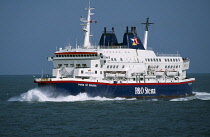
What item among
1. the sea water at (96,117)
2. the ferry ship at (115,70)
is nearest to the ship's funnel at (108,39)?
the ferry ship at (115,70)

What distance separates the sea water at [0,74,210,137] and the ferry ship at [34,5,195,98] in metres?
1.04

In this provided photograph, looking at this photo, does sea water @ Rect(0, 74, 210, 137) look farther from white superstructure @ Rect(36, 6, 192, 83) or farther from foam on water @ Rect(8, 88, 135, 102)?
white superstructure @ Rect(36, 6, 192, 83)

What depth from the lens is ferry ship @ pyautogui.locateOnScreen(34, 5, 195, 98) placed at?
4275cm

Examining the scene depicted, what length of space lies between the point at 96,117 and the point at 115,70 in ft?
44.0

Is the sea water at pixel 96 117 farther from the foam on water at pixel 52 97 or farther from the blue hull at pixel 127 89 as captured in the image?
the blue hull at pixel 127 89

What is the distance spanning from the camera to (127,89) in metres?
45.8

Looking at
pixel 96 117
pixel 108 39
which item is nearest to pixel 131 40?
pixel 108 39

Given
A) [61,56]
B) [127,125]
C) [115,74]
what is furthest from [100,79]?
[127,125]

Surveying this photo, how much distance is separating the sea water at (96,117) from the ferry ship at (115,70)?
104 centimetres

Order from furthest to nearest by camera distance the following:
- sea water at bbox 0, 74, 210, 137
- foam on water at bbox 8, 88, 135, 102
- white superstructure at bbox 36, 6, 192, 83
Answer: white superstructure at bbox 36, 6, 192, 83 → foam on water at bbox 8, 88, 135, 102 → sea water at bbox 0, 74, 210, 137

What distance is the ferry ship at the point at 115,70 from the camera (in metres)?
42.8

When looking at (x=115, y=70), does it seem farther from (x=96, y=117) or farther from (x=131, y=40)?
(x=96, y=117)

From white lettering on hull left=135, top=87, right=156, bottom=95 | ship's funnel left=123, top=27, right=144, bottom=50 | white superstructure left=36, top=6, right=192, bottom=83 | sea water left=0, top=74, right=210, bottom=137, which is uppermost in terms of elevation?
ship's funnel left=123, top=27, right=144, bottom=50

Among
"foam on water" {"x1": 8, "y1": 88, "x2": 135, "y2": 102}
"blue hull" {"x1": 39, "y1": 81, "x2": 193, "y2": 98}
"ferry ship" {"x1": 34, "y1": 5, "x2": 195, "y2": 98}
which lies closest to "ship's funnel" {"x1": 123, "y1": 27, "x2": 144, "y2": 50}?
"ferry ship" {"x1": 34, "y1": 5, "x2": 195, "y2": 98}
